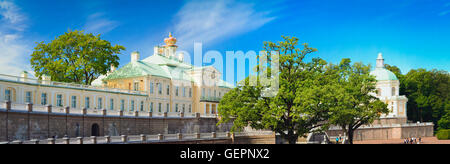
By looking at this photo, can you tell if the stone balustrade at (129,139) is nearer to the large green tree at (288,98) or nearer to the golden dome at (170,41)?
the large green tree at (288,98)

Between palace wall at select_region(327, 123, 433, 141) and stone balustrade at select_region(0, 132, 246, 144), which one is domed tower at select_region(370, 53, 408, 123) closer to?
palace wall at select_region(327, 123, 433, 141)

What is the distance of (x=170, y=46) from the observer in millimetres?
74188

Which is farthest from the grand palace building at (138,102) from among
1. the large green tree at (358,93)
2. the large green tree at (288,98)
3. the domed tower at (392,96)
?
the large green tree at (288,98)

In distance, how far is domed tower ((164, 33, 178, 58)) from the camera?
73.7 metres

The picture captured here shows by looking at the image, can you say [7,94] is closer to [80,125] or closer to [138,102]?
[80,125]

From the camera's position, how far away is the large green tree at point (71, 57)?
53.4 m

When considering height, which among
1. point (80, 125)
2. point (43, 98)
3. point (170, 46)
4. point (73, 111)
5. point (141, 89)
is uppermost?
point (170, 46)

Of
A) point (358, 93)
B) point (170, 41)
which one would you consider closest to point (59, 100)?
point (170, 41)

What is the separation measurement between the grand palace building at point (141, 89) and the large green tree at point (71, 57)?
4.17 m

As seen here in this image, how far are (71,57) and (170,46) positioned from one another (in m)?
22.3

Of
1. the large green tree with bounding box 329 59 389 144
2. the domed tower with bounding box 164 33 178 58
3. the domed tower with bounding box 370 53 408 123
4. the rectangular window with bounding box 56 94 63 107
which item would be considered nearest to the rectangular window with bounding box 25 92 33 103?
the rectangular window with bounding box 56 94 63 107
